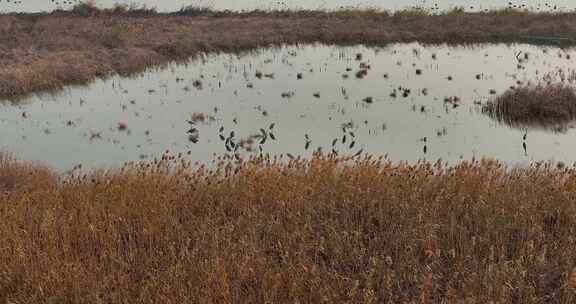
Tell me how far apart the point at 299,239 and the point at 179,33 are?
88.7 feet

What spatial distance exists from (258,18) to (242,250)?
34.3 m

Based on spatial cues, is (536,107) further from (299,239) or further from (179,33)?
(179,33)

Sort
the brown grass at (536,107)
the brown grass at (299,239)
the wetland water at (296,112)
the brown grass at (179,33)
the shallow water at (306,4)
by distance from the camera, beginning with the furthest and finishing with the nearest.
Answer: the shallow water at (306,4)
the brown grass at (179,33)
the brown grass at (536,107)
the wetland water at (296,112)
the brown grass at (299,239)

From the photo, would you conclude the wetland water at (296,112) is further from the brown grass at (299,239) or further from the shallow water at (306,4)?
the shallow water at (306,4)

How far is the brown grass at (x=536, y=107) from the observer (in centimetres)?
1853

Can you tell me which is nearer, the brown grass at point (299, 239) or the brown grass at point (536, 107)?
the brown grass at point (299, 239)

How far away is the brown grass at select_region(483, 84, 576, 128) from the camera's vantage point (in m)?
18.5

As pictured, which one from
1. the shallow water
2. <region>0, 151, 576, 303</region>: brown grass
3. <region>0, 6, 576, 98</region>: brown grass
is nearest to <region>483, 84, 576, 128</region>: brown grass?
<region>0, 151, 576, 303</region>: brown grass

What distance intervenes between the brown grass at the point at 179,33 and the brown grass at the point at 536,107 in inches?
564

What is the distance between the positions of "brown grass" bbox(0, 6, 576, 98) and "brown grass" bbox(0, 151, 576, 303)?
14.7 meters

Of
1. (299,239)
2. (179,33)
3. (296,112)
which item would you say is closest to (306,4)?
(179,33)

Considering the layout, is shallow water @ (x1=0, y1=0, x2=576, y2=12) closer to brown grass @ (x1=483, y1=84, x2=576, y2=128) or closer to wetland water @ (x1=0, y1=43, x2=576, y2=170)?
wetland water @ (x1=0, y1=43, x2=576, y2=170)

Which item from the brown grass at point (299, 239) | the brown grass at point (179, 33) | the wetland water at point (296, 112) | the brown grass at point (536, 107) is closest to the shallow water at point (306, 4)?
the brown grass at point (179, 33)

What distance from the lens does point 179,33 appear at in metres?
32.2
